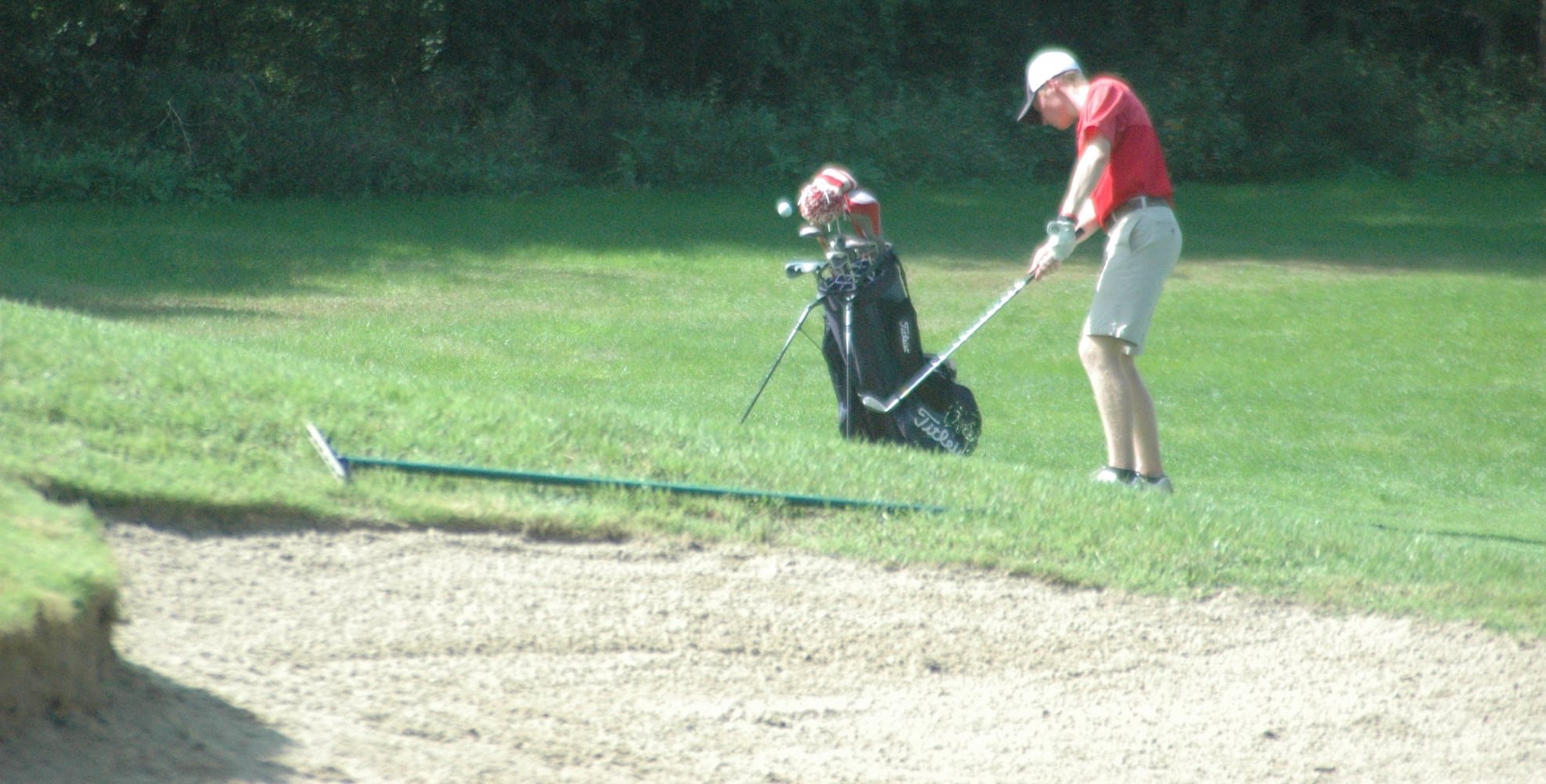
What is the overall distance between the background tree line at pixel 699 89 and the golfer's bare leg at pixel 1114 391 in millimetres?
17740

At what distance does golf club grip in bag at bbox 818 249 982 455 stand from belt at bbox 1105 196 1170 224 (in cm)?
113

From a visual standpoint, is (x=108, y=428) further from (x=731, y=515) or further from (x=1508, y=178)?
(x=1508, y=178)

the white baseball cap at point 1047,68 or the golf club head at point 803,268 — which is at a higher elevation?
the white baseball cap at point 1047,68

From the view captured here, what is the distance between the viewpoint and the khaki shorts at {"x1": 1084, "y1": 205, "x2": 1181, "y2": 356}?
6.84 metres

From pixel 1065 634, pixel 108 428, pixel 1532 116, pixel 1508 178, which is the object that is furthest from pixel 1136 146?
pixel 1532 116

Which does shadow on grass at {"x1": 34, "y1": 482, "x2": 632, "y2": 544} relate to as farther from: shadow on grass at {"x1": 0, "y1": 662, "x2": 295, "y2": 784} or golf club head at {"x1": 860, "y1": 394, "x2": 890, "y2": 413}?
golf club head at {"x1": 860, "y1": 394, "x2": 890, "y2": 413}

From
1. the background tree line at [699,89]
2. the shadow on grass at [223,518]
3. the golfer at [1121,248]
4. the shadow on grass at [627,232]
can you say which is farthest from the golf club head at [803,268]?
the background tree line at [699,89]

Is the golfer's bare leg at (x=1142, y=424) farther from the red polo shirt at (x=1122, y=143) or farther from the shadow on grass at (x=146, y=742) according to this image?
the shadow on grass at (x=146, y=742)

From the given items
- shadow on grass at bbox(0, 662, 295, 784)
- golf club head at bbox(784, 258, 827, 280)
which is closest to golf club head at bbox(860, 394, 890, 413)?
golf club head at bbox(784, 258, 827, 280)

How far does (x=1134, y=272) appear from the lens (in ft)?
22.5

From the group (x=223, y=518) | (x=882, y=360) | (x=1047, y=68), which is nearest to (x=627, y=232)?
(x=882, y=360)

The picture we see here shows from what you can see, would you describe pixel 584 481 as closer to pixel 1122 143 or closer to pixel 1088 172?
pixel 1088 172

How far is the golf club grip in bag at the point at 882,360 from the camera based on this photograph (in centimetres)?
760

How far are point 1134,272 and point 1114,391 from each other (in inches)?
21.7
